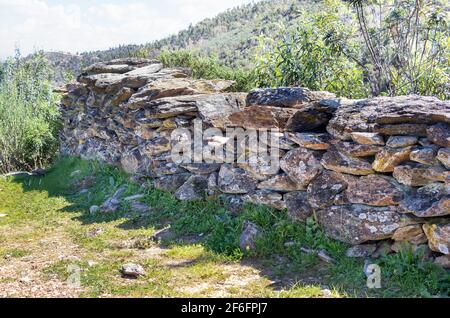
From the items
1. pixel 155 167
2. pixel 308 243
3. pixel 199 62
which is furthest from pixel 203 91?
pixel 308 243

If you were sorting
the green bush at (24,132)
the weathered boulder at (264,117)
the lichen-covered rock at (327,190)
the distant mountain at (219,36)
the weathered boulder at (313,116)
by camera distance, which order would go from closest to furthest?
the lichen-covered rock at (327,190), the weathered boulder at (313,116), the weathered boulder at (264,117), the green bush at (24,132), the distant mountain at (219,36)

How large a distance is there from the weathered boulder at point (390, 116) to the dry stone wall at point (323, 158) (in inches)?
0.5

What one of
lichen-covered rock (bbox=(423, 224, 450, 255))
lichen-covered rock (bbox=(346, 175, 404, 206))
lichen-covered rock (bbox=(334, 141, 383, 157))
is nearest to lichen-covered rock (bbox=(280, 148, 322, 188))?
lichen-covered rock (bbox=(334, 141, 383, 157))

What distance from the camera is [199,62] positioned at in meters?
12.9

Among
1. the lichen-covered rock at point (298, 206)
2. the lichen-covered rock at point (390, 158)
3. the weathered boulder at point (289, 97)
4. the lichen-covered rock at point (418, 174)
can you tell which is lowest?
the lichen-covered rock at point (298, 206)

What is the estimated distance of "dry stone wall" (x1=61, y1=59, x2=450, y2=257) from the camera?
15.7 ft

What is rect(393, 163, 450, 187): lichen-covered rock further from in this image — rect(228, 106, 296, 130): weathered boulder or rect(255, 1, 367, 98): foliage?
rect(255, 1, 367, 98): foliage

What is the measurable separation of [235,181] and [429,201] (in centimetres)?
314

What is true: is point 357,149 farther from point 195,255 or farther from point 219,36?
point 219,36

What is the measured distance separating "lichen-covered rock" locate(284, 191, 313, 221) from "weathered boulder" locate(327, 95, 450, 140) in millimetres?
967

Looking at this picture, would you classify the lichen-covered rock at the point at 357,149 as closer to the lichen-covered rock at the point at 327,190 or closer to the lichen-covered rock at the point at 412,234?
the lichen-covered rock at the point at 327,190

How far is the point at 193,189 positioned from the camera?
782 centimetres

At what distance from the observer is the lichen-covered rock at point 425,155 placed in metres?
4.70

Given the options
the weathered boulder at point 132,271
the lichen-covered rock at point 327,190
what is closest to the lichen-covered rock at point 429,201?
the lichen-covered rock at point 327,190
